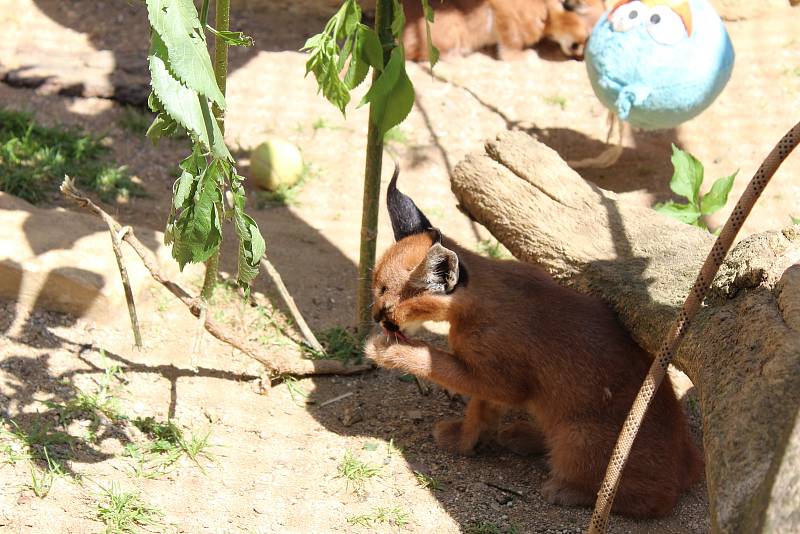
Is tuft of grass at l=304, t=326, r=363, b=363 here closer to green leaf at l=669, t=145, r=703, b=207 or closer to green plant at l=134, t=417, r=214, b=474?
green plant at l=134, t=417, r=214, b=474

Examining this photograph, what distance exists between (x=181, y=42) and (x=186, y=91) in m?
0.14

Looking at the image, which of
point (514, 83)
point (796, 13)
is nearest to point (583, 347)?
point (514, 83)

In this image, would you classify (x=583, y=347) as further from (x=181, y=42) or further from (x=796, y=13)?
(x=796, y=13)

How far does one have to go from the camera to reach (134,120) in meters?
6.66

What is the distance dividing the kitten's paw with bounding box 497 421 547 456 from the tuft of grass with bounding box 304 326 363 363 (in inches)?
33.8

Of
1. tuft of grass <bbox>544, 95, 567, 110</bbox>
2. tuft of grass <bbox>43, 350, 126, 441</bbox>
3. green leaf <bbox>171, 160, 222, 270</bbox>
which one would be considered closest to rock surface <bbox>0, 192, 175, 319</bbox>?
tuft of grass <bbox>43, 350, 126, 441</bbox>

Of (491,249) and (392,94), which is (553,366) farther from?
(491,249)

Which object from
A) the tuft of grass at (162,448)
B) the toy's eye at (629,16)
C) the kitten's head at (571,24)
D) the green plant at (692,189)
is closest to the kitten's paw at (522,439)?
the tuft of grass at (162,448)

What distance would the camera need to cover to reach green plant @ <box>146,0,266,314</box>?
2.44 meters

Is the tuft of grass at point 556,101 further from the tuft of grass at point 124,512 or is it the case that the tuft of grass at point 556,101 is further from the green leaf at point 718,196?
the tuft of grass at point 124,512

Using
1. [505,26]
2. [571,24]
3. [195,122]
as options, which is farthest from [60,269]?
[571,24]

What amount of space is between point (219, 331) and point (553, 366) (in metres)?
1.49

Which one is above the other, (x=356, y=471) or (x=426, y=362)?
(x=426, y=362)

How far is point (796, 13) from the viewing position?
8.12m
